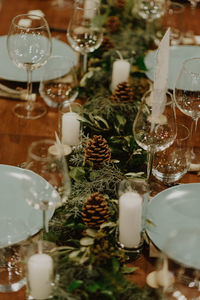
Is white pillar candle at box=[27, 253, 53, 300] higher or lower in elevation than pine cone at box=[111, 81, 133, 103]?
lower

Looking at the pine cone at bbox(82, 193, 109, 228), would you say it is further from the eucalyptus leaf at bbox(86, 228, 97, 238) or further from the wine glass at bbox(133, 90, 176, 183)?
the wine glass at bbox(133, 90, 176, 183)

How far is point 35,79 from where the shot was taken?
1749mm

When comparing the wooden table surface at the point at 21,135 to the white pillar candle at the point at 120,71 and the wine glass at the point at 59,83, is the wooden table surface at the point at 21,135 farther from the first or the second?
the white pillar candle at the point at 120,71

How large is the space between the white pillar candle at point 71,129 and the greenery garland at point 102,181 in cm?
3

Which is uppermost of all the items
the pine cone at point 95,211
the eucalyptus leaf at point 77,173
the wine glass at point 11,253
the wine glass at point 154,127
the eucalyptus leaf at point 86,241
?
the wine glass at point 154,127

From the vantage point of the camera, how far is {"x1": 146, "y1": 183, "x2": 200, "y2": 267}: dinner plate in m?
1.18

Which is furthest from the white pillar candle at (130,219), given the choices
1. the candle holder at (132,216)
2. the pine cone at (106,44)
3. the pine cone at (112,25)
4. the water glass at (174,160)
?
the pine cone at (112,25)

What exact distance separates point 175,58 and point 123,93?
0.44 meters

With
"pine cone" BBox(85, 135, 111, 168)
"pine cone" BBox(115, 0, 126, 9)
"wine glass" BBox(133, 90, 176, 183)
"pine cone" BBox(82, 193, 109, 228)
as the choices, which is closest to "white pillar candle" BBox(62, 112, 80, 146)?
"pine cone" BBox(85, 135, 111, 168)

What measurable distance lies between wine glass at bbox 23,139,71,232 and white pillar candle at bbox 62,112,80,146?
16.1 inches

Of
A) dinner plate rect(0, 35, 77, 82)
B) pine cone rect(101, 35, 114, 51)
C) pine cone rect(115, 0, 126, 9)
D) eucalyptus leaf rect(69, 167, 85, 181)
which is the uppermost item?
pine cone rect(115, 0, 126, 9)

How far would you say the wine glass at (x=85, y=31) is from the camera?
1.77 m

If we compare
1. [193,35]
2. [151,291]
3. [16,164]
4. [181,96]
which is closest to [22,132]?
[16,164]

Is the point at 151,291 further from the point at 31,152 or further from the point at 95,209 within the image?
the point at 31,152
